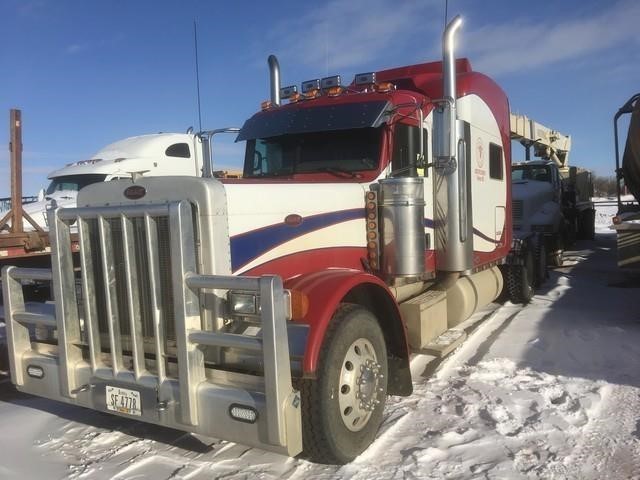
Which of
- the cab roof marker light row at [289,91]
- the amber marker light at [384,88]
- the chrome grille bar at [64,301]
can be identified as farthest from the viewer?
the cab roof marker light row at [289,91]

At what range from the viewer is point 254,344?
115 inches

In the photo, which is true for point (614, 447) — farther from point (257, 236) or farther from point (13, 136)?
point (13, 136)

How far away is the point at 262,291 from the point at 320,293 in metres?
0.58

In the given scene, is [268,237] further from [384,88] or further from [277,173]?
[384,88]

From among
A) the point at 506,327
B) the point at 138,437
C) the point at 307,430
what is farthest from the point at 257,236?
the point at 506,327

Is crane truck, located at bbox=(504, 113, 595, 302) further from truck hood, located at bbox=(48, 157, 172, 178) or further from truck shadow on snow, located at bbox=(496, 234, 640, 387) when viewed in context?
truck hood, located at bbox=(48, 157, 172, 178)

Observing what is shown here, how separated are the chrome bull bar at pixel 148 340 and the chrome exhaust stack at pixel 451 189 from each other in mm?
2441

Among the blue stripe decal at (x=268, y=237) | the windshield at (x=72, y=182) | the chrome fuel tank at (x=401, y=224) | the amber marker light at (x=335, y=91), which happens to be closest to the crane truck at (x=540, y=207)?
the chrome fuel tank at (x=401, y=224)

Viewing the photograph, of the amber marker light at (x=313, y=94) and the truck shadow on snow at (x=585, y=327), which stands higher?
the amber marker light at (x=313, y=94)

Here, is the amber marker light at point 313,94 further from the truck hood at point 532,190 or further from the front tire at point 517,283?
the truck hood at point 532,190

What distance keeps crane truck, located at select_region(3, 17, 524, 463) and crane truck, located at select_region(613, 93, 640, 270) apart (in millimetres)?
3620

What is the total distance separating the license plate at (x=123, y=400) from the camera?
325 cm

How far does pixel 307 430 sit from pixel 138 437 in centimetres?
141

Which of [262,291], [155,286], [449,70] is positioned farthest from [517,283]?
[155,286]
